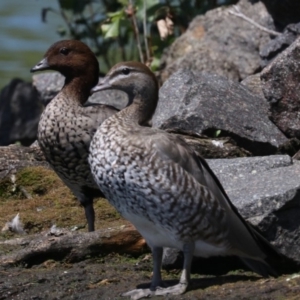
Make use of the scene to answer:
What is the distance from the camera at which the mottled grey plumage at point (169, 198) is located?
19.7 feet

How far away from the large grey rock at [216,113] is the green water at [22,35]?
8.54m

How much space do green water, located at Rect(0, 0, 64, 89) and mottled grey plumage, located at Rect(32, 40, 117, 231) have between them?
29.7ft

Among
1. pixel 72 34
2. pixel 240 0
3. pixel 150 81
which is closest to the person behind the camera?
pixel 150 81

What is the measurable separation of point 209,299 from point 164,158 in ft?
2.62

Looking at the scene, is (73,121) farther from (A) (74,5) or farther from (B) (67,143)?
(A) (74,5)

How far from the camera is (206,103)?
8.39 metres

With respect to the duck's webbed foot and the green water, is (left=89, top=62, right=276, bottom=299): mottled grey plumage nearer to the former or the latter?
the duck's webbed foot

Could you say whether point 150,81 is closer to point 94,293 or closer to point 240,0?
point 94,293

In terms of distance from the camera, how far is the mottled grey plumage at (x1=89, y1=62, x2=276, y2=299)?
19.7 feet

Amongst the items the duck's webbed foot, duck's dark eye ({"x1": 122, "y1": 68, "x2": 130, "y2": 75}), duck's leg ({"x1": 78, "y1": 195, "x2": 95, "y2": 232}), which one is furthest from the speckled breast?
the duck's webbed foot

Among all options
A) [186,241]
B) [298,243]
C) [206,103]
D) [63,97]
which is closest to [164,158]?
[186,241]

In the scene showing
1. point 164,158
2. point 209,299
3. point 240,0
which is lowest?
point 209,299

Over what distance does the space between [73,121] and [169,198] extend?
1608mm

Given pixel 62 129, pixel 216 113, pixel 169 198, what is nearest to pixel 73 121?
pixel 62 129
